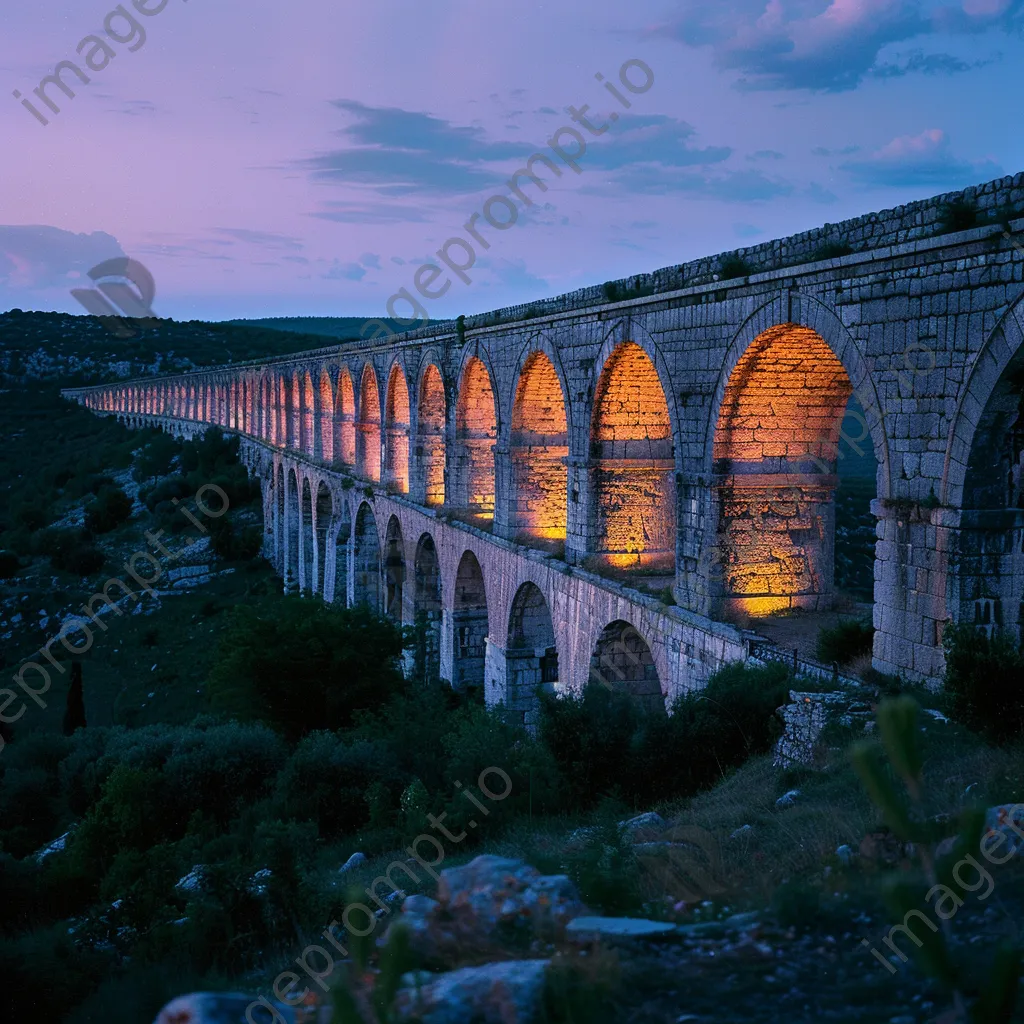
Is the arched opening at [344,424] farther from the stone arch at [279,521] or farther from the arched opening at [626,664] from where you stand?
the arched opening at [626,664]

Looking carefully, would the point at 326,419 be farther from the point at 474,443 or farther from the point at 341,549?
the point at 474,443

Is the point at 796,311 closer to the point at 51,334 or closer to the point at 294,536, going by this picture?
the point at 294,536

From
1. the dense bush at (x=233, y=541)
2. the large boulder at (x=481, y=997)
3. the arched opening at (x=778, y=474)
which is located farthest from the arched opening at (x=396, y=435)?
the large boulder at (x=481, y=997)

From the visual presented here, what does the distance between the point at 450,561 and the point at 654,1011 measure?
13.8 meters

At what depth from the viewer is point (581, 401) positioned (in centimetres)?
1176

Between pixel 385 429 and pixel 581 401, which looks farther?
pixel 385 429

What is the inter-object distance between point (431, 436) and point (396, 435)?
3.00 metres

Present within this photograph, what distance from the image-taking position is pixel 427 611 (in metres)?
19.8

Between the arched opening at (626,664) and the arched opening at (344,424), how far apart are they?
55.3 feet

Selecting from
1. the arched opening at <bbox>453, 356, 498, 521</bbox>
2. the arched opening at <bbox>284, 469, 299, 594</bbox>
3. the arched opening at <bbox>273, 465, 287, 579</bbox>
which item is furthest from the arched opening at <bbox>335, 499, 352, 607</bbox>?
the arched opening at <bbox>453, 356, 498, 521</bbox>

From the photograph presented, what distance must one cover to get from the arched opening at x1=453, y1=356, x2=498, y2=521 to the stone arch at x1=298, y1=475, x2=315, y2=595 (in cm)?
1486

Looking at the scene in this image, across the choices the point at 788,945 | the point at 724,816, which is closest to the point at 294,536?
the point at 724,816

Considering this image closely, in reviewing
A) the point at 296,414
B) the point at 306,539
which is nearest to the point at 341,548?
the point at 306,539

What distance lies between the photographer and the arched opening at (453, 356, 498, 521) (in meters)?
17.0
